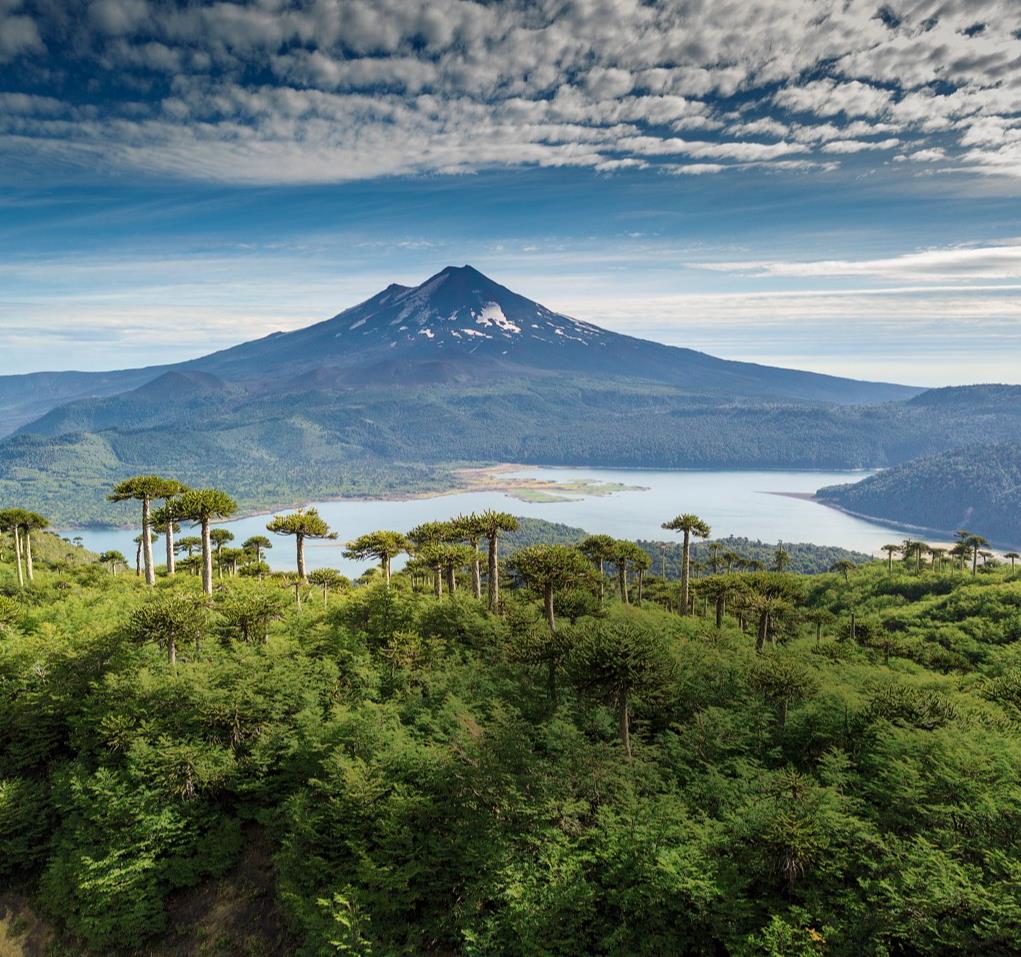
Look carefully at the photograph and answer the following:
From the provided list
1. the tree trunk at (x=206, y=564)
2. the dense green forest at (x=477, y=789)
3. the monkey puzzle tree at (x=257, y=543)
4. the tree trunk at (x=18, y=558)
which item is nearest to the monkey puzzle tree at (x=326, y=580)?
the monkey puzzle tree at (x=257, y=543)

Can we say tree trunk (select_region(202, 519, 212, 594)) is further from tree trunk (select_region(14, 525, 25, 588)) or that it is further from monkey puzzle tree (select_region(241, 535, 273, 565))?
monkey puzzle tree (select_region(241, 535, 273, 565))

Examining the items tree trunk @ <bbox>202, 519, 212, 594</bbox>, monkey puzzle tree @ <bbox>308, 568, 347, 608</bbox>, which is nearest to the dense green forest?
tree trunk @ <bbox>202, 519, 212, 594</bbox>

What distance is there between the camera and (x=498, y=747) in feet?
79.1

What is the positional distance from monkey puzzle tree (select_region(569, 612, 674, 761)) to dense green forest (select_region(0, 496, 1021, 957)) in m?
0.13

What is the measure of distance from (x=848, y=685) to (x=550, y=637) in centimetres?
1374

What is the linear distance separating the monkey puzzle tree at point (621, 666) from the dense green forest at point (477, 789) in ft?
0.43

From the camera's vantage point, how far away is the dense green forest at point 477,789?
18750 mm

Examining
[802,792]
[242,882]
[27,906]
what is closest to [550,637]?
[802,792]

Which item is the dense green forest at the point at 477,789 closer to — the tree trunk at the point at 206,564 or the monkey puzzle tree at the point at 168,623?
the monkey puzzle tree at the point at 168,623

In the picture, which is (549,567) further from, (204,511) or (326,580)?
(326,580)

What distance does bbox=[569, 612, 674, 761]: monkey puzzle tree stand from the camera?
24.0 meters

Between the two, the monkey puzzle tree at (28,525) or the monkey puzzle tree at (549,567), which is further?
the monkey puzzle tree at (28,525)

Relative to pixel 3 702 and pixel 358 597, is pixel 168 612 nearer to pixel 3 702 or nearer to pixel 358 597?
pixel 3 702

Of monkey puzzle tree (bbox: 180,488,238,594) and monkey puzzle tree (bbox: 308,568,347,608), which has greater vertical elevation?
monkey puzzle tree (bbox: 180,488,238,594)
